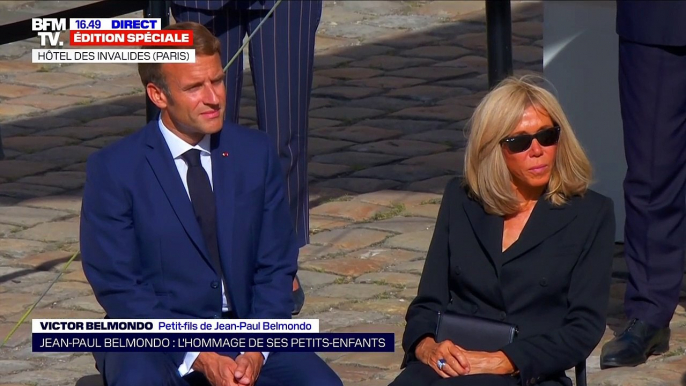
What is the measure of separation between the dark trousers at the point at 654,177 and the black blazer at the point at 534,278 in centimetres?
99

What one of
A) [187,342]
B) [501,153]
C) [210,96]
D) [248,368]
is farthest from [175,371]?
[501,153]

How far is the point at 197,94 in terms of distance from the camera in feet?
12.9

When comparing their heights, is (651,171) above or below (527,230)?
below

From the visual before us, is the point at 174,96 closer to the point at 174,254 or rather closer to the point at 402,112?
the point at 174,254

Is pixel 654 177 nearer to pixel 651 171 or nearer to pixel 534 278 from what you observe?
pixel 651 171

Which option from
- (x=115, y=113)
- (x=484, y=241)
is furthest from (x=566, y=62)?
(x=115, y=113)

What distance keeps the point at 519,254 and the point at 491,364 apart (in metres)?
0.34

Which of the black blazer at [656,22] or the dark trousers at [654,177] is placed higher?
the black blazer at [656,22]

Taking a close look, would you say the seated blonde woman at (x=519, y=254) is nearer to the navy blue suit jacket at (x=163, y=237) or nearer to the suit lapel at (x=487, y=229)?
the suit lapel at (x=487, y=229)

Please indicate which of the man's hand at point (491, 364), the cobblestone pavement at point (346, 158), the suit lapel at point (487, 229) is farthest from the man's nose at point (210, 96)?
the cobblestone pavement at point (346, 158)

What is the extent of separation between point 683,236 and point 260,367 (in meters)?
1.82

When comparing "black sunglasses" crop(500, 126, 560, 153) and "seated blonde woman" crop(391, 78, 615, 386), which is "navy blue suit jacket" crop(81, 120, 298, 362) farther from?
"black sunglasses" crop(500, 126, 560, 153)

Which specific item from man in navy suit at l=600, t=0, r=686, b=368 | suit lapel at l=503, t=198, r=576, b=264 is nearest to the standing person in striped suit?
man in navy suit at l=600, t=0, r=686, b=368

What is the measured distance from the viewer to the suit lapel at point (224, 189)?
3.91 metres
